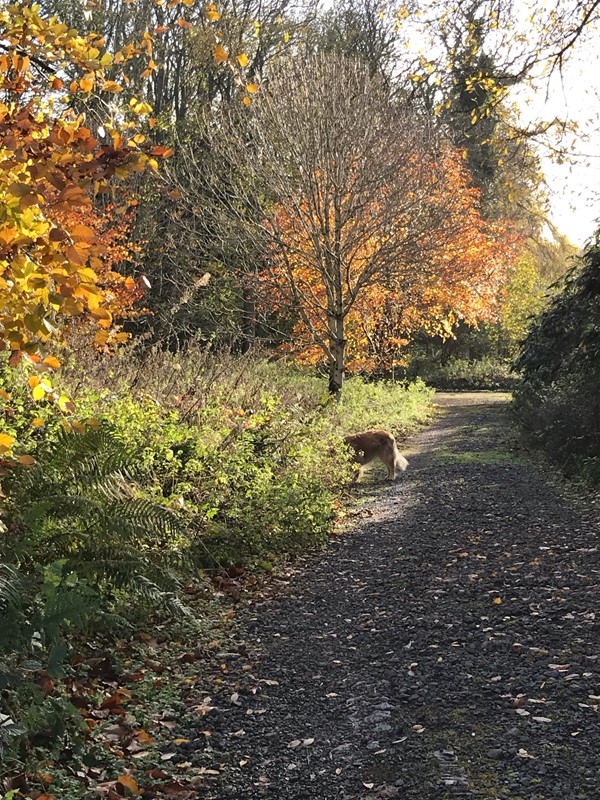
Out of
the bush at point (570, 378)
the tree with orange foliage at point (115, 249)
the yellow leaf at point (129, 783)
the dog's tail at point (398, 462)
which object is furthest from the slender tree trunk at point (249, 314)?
the yellow leaf at point (129, 783)

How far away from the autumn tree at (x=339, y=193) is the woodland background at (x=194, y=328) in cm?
6

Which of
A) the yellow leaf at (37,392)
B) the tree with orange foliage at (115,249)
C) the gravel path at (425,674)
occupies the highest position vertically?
the tree with orange foliage at (115,249)

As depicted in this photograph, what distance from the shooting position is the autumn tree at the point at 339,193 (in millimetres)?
13906

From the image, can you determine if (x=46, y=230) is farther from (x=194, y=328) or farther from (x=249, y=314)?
(x=194, y=328)

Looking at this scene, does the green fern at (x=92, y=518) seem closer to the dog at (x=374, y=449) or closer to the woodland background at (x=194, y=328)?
the woodland background at (x=194, y=328)

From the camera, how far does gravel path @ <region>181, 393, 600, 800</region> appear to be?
3.36 m

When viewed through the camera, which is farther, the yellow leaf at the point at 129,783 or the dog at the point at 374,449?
the dog at the point at 374,449

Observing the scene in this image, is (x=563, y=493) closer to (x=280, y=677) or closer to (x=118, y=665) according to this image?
(x=280, y=677)

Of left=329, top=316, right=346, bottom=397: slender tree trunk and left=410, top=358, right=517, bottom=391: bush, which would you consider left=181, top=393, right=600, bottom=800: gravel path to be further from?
left=410, top=358, right=517, bottom=391: bush

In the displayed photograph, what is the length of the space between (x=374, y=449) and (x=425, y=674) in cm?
618

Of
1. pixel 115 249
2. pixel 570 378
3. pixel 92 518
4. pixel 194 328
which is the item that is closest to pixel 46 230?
pixel 92 518

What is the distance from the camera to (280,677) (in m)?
4.53

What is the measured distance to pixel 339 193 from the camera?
1402cm

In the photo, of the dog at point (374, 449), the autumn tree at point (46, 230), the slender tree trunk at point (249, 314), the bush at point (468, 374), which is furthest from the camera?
the bush at point (468, 374)
